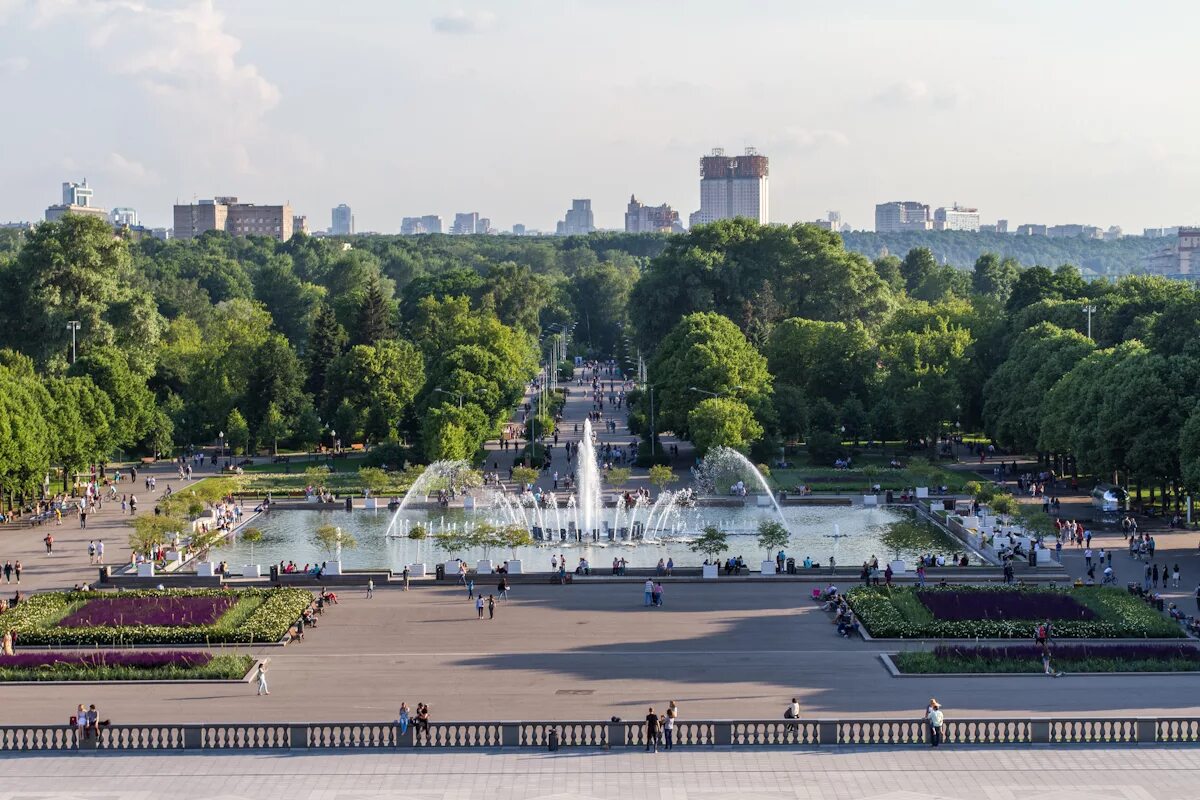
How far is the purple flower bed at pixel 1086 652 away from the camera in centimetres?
4031

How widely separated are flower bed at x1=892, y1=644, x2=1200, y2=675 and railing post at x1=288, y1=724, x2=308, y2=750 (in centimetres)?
1524

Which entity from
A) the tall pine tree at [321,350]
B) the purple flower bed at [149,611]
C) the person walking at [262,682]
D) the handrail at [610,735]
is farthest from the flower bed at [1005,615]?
the tall pine tree at [321,350]

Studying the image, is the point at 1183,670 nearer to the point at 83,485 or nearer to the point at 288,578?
the point at 288,578

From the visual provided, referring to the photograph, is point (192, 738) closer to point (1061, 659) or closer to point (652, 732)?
point (652, 732)

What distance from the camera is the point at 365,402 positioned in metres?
96.3

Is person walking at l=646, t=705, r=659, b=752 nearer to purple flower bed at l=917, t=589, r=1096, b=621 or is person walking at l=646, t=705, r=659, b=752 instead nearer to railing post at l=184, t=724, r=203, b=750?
railing post at l=184, t=724, r=203, b=750

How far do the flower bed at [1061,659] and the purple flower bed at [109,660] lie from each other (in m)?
18.1

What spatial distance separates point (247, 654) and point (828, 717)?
16.0m

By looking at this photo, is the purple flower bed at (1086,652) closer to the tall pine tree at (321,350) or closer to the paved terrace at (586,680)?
the paved terrace at (586,680)

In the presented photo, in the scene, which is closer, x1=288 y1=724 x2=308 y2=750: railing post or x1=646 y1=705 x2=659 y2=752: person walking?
x1=646 y1=705 x2=659 y2=752: person walking

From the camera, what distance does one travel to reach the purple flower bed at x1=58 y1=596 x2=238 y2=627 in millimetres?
45875

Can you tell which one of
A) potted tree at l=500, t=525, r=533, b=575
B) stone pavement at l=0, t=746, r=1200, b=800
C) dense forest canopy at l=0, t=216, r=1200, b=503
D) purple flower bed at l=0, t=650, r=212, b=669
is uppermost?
dense forest canopy at l=0, t=216, r=1200, b=503

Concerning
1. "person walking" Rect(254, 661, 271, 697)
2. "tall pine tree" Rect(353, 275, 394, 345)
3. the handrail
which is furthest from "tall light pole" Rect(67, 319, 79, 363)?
the handrail


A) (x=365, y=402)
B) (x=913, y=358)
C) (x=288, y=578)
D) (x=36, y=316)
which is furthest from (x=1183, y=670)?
(x=36, y=316)
